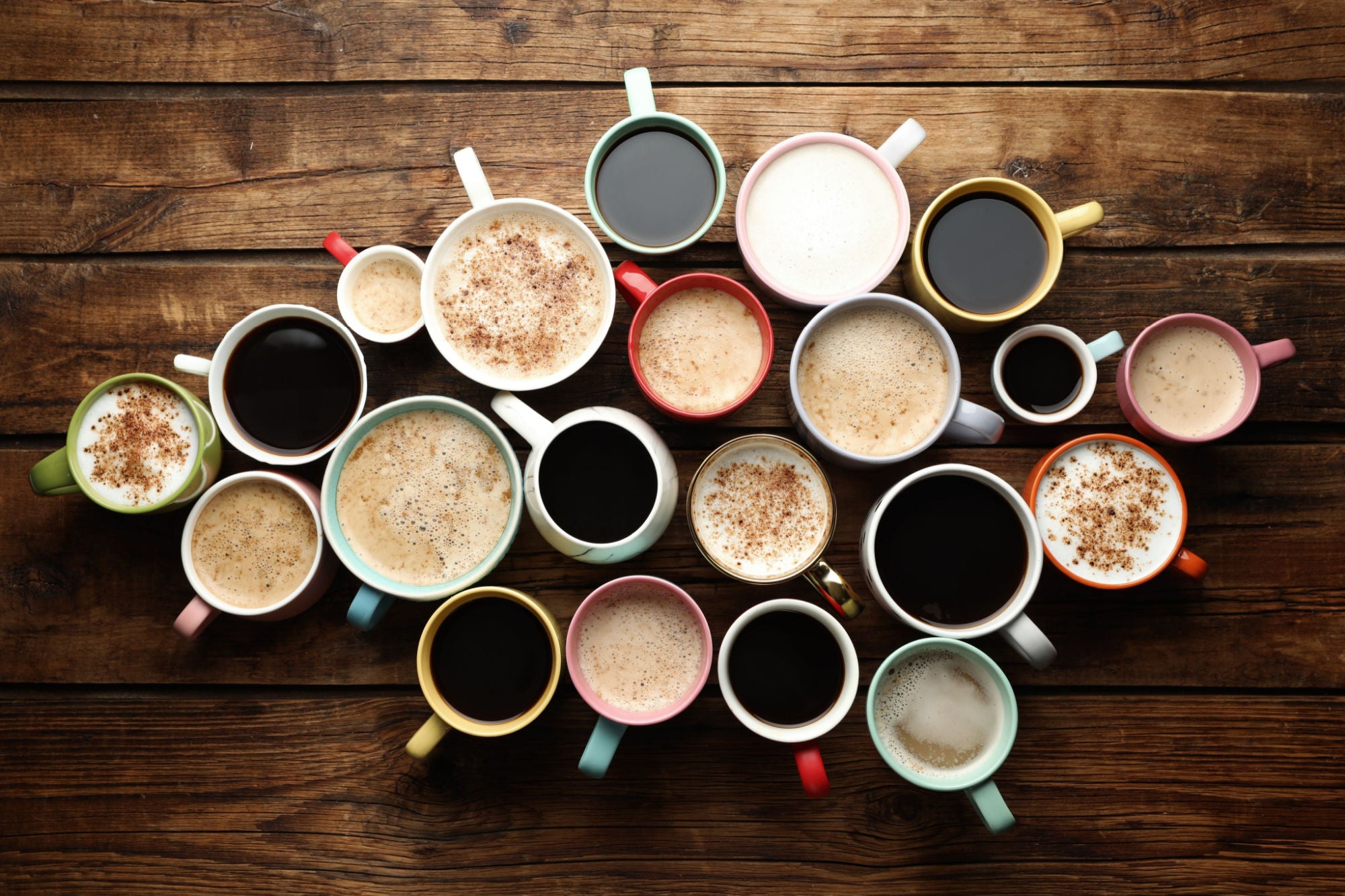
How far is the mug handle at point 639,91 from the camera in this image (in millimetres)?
1323

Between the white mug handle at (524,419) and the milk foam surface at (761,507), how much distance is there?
286 mm

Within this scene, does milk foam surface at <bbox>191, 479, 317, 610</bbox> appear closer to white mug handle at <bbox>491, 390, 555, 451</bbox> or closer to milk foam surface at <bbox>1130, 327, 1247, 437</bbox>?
white mug handle at <bbox>491, 390, 555, 451</bbox>

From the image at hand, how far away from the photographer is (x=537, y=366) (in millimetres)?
1327

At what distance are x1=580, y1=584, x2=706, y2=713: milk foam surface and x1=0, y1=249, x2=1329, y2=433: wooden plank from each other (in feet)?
1.17

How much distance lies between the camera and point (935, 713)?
4.32ft

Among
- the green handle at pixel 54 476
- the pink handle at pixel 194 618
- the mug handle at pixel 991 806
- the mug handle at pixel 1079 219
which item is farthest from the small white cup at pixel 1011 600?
the green handle at pixel 54 476

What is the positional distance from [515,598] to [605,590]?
16 cm

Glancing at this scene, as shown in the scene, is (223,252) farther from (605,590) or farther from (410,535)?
(605,590)

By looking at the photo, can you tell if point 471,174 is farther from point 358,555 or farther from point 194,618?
point 194,618

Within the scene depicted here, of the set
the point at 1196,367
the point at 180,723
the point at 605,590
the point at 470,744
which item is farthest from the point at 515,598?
the point at 1196,367

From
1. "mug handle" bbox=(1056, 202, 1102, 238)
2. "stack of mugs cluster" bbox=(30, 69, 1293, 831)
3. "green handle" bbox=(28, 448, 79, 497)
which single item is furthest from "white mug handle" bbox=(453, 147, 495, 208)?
"mug handle" bbox=(1056, 202, 1102, 238)

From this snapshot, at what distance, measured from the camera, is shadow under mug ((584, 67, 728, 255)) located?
4.30 ft

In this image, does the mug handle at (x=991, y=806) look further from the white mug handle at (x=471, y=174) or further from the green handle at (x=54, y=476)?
the green handle at (x=54, y=476)

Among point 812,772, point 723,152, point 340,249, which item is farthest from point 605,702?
point 723,152
